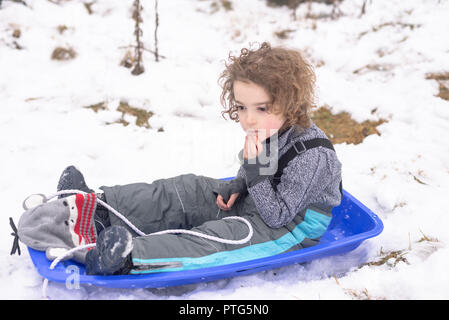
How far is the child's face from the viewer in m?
1.48

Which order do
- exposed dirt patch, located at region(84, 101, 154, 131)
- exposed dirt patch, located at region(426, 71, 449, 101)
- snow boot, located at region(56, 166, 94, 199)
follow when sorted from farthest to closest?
exposed dirt patch, located at region(426, 71, 449, 101), exposed dirt patch, located at region(84, 101, 154, 131), snow boot, located at region(56, 166, 94, 199)

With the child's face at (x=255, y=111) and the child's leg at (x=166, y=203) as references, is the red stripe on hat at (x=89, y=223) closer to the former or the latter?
the child's leg at (x=166, y=203)

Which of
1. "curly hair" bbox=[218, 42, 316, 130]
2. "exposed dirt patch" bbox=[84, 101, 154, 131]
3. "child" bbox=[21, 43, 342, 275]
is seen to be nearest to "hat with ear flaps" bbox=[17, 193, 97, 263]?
"child" bbox=[21, 43, 342, 275]

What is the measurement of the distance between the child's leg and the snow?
35 centimetres

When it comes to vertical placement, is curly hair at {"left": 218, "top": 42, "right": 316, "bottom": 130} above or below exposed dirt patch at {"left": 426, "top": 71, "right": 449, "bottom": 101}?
above

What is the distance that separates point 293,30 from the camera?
4.52 metres

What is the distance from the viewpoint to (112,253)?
135cm

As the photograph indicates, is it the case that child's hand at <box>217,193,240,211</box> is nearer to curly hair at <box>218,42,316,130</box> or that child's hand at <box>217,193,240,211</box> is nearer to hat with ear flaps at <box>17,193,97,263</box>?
curly hair at <box>218,42,316,130</box>

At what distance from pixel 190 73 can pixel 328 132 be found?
1.42m

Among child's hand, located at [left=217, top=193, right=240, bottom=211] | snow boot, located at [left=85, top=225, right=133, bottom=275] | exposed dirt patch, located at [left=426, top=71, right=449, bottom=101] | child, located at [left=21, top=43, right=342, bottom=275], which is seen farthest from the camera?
exposed dirt patch, located at [left=426, top=71, right=449, bottom=101]

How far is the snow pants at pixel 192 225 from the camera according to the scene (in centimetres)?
149

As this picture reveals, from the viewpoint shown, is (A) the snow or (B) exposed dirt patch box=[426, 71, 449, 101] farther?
(B) exposed dirt patch box=[426, 71, 449, 101]

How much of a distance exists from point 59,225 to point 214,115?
70.8 inches
